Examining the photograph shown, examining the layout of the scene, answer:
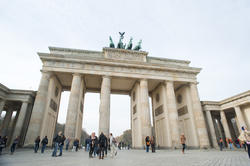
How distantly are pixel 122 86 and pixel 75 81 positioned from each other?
35.5 feet

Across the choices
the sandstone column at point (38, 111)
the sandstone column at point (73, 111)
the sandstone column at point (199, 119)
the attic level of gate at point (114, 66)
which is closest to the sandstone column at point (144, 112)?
the attic level of gate at point (114, 66)

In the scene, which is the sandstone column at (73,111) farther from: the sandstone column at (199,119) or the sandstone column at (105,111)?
the sandstone column at (199,119)

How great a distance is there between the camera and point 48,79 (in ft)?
72.5

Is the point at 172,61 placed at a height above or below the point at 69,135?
above

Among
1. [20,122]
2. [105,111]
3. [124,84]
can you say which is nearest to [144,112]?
[105,111]

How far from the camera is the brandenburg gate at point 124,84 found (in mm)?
21250

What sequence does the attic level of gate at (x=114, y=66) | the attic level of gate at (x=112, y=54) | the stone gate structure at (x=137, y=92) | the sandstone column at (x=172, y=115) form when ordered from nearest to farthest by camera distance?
the stone gate structure at (x=137, y=92) → the sandstone column at (x=172, y=115) → the attic level of gate at (x=114, y=66) → the attic level of gate at (x=112, y=54)

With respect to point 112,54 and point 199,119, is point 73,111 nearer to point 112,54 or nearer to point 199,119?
point 112,54

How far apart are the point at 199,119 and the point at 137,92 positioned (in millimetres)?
11488

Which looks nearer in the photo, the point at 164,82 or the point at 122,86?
the point at 164,82

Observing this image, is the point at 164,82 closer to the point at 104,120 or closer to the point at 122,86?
the point at 122,86

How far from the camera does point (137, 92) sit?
87.2 ft

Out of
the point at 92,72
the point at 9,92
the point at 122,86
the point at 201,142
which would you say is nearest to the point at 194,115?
the point at 201,142

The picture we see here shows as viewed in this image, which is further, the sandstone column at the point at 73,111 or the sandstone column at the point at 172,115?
the sandstone column at the point at 172,115
